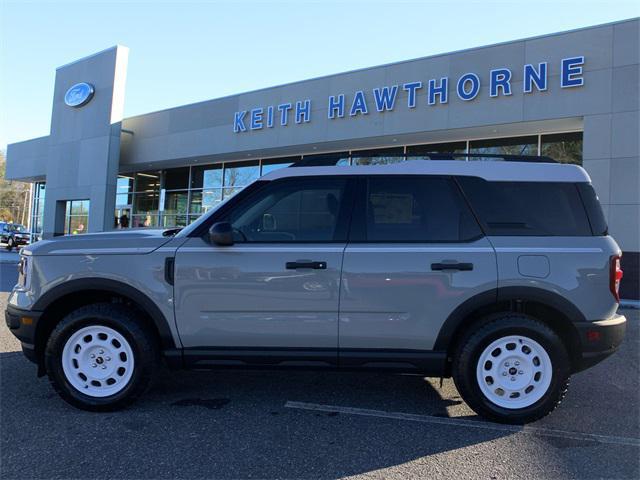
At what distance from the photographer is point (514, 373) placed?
373cm

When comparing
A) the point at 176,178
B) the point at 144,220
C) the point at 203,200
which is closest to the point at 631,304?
the point at 203,200

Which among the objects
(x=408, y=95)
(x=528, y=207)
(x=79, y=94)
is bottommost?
(x=528, y=207)

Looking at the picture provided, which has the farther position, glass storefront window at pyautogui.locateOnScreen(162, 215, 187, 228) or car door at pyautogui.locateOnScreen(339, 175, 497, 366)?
glass storefront window at pyautogui.locateOnScreen(162, 215, 187, 228)

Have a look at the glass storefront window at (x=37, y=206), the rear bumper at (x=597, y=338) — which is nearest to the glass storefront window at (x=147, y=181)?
the glass storefront window at (x=37, y=206)

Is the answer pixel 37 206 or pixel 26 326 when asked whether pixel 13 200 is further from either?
pixel 26 326

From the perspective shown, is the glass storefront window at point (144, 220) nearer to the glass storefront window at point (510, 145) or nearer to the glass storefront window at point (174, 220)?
the glass storefront window at point (174, 220)

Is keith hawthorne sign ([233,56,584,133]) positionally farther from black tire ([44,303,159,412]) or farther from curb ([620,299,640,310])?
black tire ([44,303,159,412])

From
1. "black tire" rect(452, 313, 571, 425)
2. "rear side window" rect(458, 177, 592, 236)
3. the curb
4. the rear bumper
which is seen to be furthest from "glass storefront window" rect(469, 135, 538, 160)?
"black tire" rect(452, 313, 571, 425)

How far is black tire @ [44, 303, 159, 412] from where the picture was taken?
3742 mm

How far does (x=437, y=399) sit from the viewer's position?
13.9 feet

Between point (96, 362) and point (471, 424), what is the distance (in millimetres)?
A: 2959

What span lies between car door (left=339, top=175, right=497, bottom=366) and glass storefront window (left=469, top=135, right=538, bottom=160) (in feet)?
34.9

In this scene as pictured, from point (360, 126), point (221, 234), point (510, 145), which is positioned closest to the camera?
point (221, 234)

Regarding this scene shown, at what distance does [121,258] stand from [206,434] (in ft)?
4.87
